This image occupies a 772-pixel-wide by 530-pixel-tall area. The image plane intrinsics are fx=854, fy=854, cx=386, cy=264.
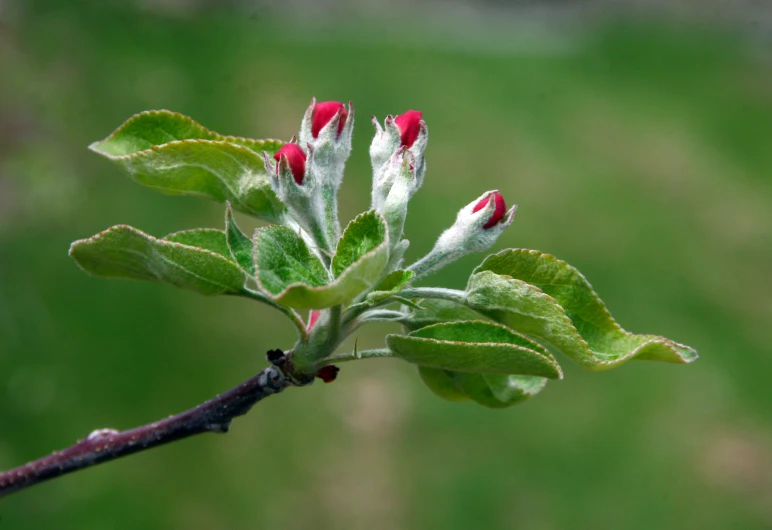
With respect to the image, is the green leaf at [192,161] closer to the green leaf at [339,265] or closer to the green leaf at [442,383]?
the green leaf at [339,265]

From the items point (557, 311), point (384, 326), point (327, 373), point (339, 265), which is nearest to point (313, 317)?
point (327, 373)

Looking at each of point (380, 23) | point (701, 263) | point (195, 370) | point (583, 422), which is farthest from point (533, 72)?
point (195, 370)

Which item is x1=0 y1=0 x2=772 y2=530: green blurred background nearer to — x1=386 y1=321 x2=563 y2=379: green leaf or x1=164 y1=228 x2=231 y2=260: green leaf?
x1=164 y1=228 x2=231 y2=260: green leaf

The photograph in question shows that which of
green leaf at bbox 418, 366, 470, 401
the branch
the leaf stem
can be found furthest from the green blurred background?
the leaf stem

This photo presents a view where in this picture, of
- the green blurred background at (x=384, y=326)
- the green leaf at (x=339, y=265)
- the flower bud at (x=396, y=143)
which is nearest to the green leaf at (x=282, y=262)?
the green leaf at (x=339, y=265)

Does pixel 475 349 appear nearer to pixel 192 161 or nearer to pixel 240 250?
pixel 240 250

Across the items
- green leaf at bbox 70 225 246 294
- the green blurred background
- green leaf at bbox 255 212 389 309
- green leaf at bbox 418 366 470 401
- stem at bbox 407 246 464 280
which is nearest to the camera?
green leaf at bbox 255 212 389 309
